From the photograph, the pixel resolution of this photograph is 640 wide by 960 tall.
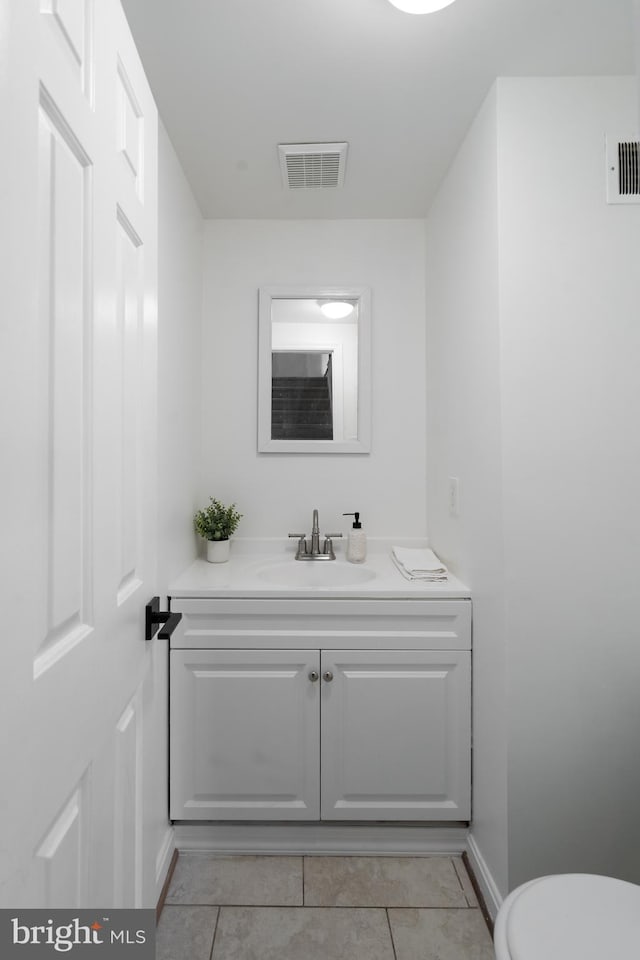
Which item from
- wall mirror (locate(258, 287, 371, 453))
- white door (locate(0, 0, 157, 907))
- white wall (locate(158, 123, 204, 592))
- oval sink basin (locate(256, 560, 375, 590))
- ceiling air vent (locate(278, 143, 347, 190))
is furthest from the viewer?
wall mirror (locate(258, 287, 371, 453))

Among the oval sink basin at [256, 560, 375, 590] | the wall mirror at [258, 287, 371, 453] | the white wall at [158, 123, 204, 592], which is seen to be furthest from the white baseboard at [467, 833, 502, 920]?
the wall mirror at [258, 287, 371, 453]

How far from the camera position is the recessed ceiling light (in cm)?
115

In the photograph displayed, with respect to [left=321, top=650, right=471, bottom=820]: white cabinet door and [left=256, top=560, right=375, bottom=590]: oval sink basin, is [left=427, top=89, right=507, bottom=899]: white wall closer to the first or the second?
[left=321, top=650, right=471, bottom=820]: white cabinet door

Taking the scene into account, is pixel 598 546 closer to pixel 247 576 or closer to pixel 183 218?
pixel 247 576

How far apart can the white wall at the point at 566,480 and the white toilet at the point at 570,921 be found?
0.49m

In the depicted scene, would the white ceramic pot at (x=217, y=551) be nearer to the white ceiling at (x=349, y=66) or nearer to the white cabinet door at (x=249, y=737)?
the white cabinet door at (x=249, y=737)

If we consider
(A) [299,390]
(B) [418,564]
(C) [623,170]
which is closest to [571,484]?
(B) [418,564]

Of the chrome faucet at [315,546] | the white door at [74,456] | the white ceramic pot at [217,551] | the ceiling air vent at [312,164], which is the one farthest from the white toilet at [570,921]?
the ceiling air vent at [312,164]

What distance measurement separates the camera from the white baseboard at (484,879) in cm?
145

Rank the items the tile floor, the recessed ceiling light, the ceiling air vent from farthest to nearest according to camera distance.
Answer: the ceiling air vent
the tile floor
the recessed ceiling light

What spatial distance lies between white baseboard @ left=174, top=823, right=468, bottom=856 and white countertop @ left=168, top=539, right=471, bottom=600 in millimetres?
790

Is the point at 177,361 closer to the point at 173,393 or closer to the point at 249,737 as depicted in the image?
the point at 173,393

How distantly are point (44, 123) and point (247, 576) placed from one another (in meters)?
1.53

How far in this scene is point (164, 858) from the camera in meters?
1.59
